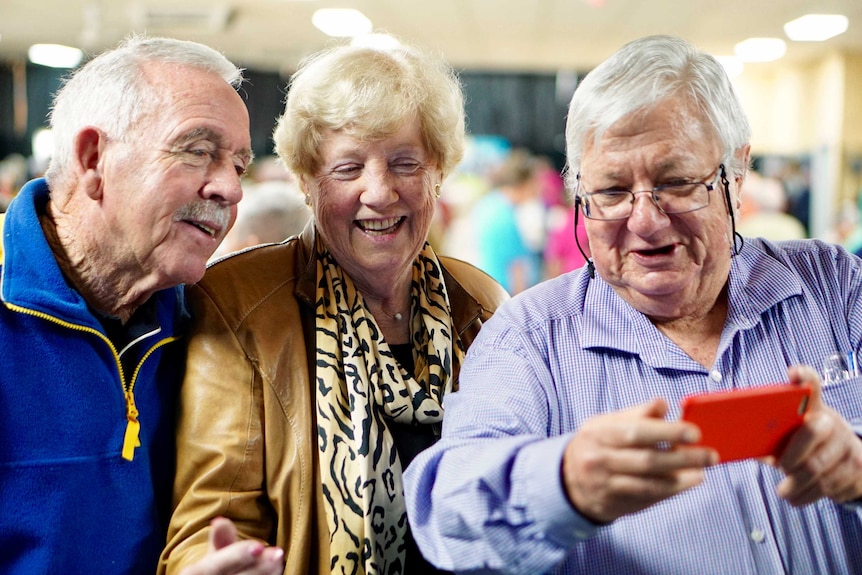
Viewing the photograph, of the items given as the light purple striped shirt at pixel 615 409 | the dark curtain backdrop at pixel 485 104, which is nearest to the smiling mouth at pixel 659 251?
the light purple striped shirt at pixel 615 409

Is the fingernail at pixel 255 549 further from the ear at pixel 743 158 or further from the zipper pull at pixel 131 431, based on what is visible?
the ear at pixel 743 158

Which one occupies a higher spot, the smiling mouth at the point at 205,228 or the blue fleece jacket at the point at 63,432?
the smiling mouth at the point at 205,228

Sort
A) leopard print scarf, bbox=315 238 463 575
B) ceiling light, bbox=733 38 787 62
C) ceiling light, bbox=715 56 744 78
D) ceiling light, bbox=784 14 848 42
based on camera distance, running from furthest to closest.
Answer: ceiling light, bbox=715 56 744 78 < ceiling light, bbox=733 38 787 62 < ceiling light, bbox=784 14 848 42 < leopard print scarf, bbox=315 238 463 575

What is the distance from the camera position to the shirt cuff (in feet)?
3.63

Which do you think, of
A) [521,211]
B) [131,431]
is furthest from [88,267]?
[521,211]

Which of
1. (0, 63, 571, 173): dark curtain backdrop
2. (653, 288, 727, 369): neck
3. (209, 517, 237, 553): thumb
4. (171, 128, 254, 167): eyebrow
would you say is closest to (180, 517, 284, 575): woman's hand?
(209, 517, 237, 553): thumb

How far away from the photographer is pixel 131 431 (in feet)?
5.16

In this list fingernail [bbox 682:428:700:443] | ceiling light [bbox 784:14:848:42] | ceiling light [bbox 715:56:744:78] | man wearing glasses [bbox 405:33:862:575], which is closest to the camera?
fingernail [bbox 682:428:700:443]

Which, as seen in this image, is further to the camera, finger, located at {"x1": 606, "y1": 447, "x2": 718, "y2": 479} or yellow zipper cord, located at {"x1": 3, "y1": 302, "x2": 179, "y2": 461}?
yellow zipper cord, located at {"x1": 3, "y1": 302, "x2": 179, "y2": 461}

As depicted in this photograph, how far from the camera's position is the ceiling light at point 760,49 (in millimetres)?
9820

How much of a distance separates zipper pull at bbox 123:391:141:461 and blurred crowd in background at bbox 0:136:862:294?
2.12m

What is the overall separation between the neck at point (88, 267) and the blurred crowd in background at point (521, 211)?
2038 mm

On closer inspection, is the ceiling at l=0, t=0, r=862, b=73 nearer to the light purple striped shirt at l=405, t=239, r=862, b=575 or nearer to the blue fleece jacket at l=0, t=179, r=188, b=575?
the light purple striped shirt at l=405, t=239, r=862, b=575

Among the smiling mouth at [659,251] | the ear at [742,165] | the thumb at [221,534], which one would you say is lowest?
the thumb at [221,534]
